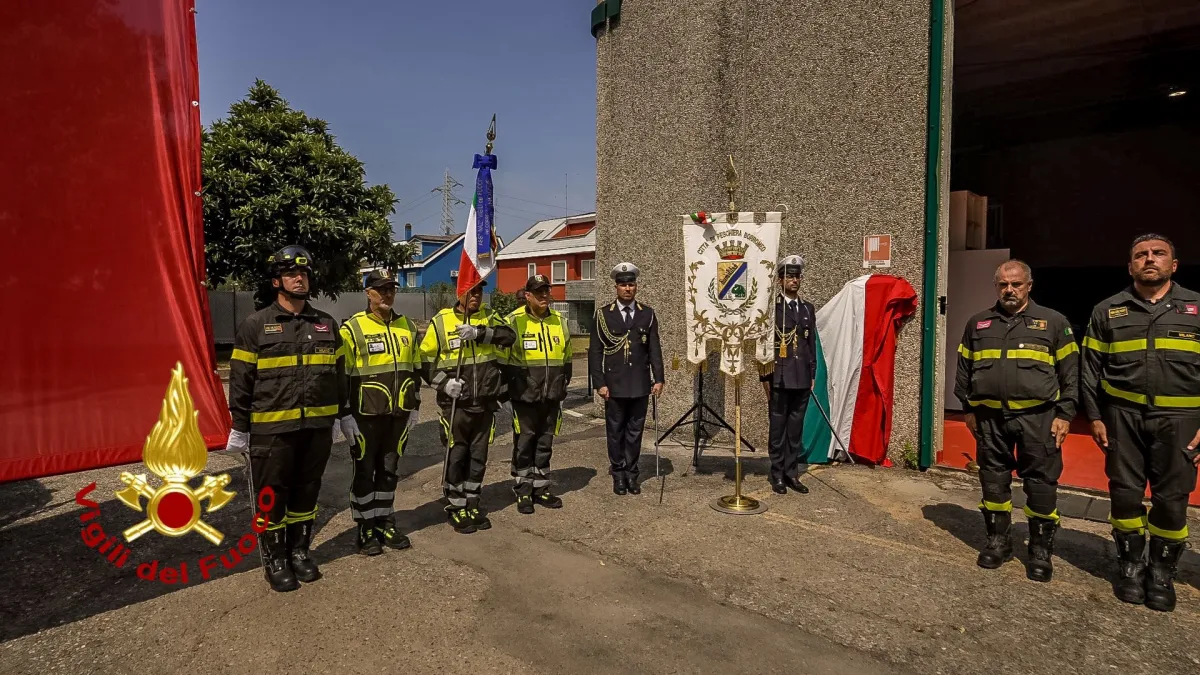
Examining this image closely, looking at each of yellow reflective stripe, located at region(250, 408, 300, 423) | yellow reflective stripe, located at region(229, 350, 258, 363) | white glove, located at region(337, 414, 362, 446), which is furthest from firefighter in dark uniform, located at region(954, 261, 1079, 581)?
yellow reflective stripe, located at region(229, 350, 258, 363)

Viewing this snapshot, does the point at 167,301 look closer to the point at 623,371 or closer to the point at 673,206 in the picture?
the point at 623,371

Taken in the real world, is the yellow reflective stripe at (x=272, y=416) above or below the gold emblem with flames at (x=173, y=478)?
above

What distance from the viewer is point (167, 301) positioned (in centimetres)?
390

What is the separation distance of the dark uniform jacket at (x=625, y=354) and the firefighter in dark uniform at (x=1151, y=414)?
329 cm

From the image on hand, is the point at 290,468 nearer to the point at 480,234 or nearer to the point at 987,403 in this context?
the point at 480,234

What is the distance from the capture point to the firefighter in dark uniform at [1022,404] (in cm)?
419

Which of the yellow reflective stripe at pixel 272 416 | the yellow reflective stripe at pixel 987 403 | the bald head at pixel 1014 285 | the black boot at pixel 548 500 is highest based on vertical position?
the bald head at pixel 1014 285

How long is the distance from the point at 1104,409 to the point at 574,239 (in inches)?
1314

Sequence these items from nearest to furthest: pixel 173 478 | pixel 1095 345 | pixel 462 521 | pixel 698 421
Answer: pixel 173 478
pixel 1095 345
pixel 462 521
pixel 698 421

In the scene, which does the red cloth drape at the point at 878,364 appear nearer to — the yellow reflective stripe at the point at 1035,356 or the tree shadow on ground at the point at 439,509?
the yellow reflective stripe at the point at 1035,356

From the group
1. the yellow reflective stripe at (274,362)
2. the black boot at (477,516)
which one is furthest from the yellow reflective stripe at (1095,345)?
the yellow reflective stripe at (274,362)

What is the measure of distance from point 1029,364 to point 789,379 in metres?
2.10

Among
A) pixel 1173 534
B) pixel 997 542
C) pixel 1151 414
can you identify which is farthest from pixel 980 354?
pixel 1173 534

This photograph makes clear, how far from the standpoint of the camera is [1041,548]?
420cm
